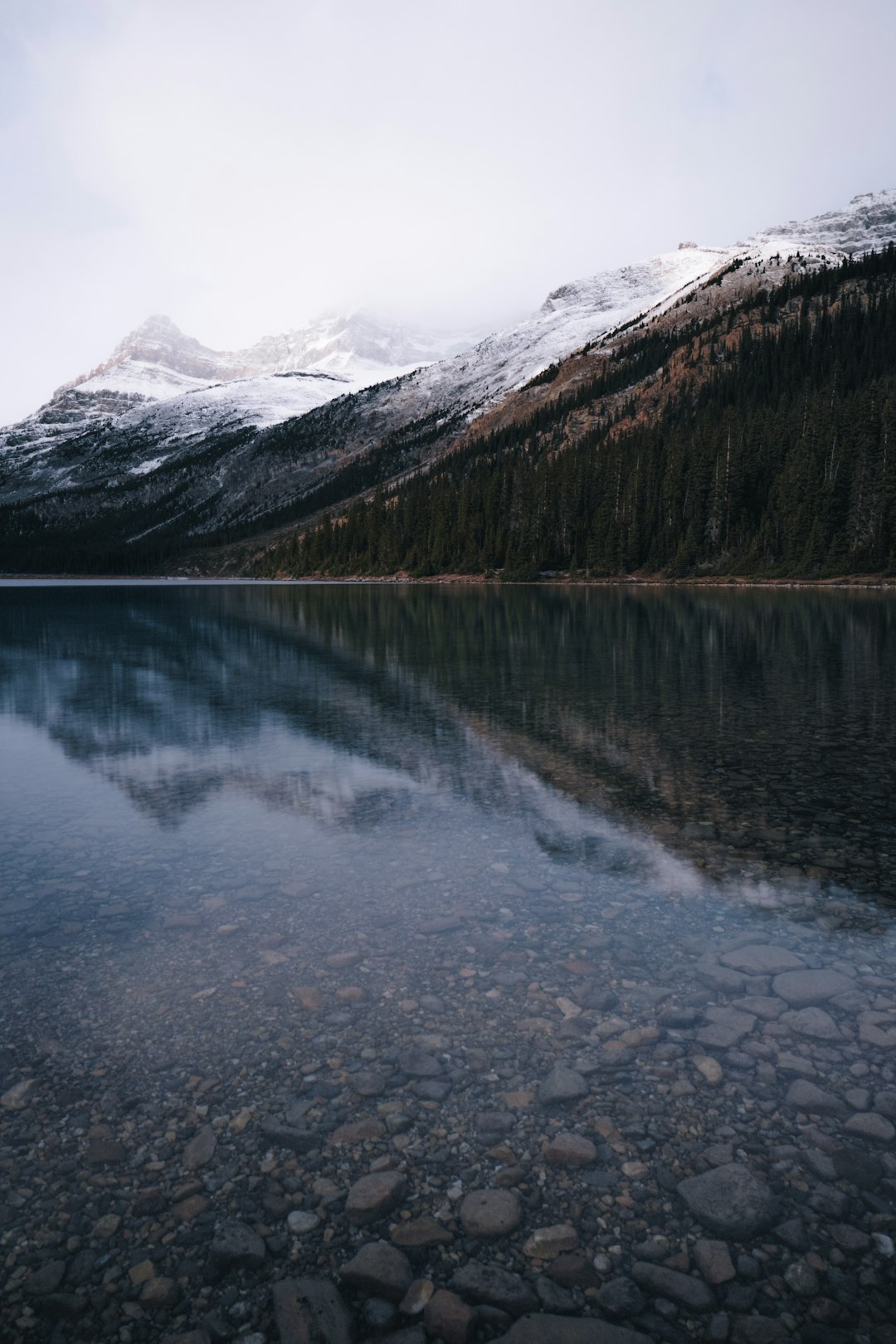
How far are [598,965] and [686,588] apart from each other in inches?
3617

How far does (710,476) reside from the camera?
112m

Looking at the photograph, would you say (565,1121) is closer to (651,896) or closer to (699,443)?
(651,896)

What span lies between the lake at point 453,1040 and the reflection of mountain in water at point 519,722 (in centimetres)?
17

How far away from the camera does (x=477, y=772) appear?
49.1 feet

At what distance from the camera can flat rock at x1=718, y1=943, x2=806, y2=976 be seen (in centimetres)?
744

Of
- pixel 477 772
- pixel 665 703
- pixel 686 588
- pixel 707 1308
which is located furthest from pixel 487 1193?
pixel 686 588

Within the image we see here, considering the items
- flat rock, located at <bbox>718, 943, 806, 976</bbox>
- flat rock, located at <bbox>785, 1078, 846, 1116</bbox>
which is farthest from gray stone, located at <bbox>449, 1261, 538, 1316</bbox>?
flat rock, located at <bbox>718, 943, 806, 976</bbox>

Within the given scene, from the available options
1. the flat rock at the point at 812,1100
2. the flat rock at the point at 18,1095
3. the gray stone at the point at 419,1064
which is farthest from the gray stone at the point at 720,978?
the flat rock at the point at 18,1095

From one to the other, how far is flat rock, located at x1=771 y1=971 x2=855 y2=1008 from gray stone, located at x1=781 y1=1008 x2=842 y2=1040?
0.35ft

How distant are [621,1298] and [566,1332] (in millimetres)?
386

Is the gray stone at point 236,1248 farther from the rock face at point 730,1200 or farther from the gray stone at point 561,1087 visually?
the rock face at point 730,1200

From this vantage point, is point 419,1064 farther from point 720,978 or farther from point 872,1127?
point 872,1127

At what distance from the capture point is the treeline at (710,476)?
3782 inches

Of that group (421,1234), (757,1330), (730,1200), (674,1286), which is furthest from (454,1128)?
(757,1330)
